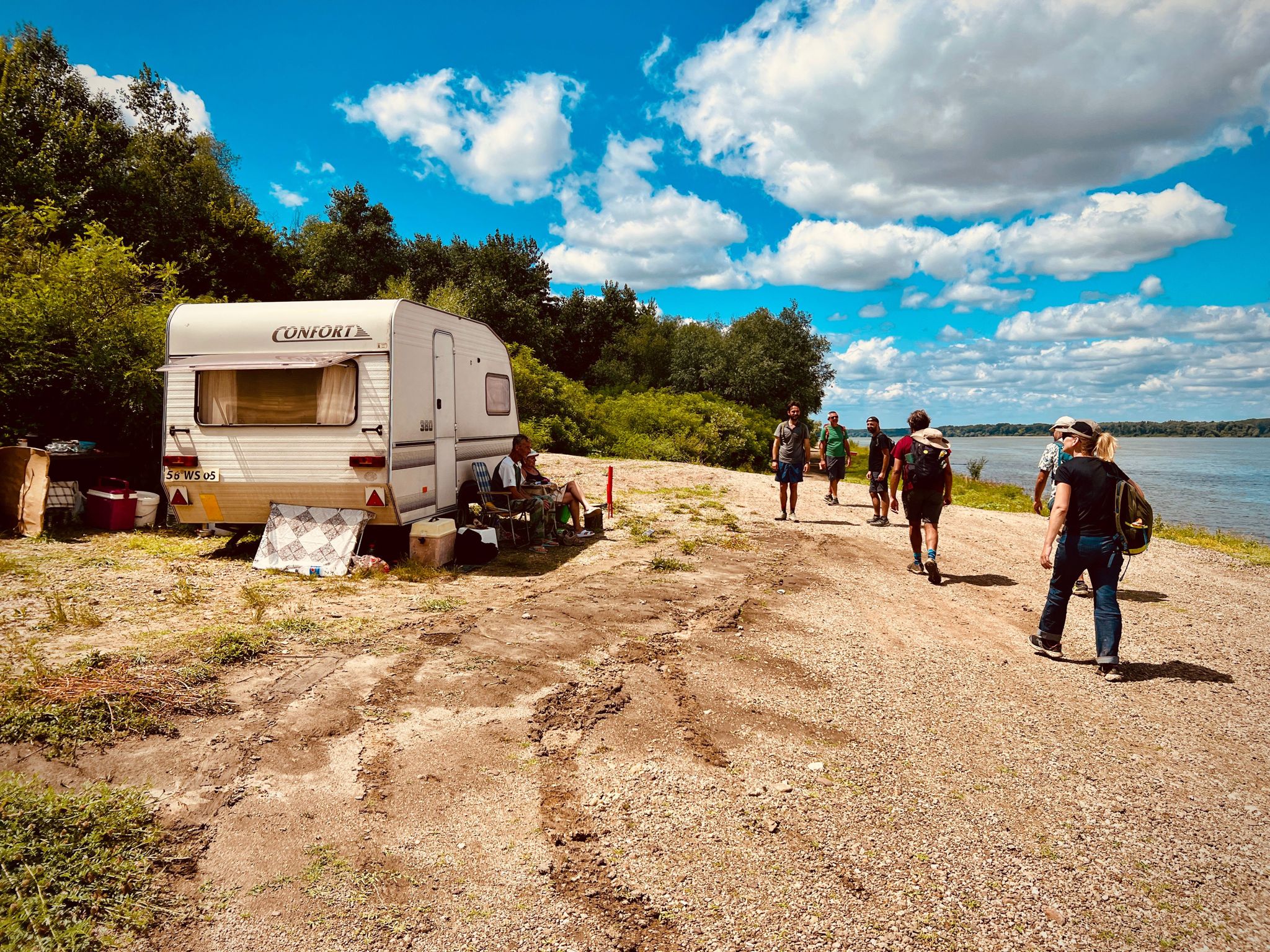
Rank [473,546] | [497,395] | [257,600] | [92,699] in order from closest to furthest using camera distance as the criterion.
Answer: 1. [92,699]
2. [257,600]
3. [473,546]
4. [497,395]

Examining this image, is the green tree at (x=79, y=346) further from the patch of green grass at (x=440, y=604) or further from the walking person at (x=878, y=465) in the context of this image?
the walking person at (x=878, y=465)

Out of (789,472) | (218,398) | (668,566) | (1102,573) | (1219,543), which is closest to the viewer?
(1102,573)

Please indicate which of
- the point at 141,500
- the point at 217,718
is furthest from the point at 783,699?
the point at 141,500

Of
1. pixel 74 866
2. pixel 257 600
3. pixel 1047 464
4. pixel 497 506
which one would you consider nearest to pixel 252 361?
pixel 257 600

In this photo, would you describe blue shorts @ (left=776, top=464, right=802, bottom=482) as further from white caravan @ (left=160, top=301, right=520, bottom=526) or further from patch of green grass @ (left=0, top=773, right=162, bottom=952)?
patch of green grass @ (left=0, top=773, right=162, bottom=952)

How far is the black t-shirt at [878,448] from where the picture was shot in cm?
1283

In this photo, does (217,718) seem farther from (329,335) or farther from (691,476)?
(691,476)

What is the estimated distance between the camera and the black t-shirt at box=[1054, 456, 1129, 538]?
5.61m

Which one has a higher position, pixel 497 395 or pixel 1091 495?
pixel 497 395

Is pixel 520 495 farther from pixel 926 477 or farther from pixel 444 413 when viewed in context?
pixel 926 477

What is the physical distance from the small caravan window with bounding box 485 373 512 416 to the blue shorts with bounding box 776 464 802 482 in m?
4.93

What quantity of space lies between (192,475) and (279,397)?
1421mm

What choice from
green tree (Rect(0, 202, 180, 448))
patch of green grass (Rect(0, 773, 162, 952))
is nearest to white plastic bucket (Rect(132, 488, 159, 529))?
green tree (Rect(0, 202, 180, 448))

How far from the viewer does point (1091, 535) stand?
5633mm
